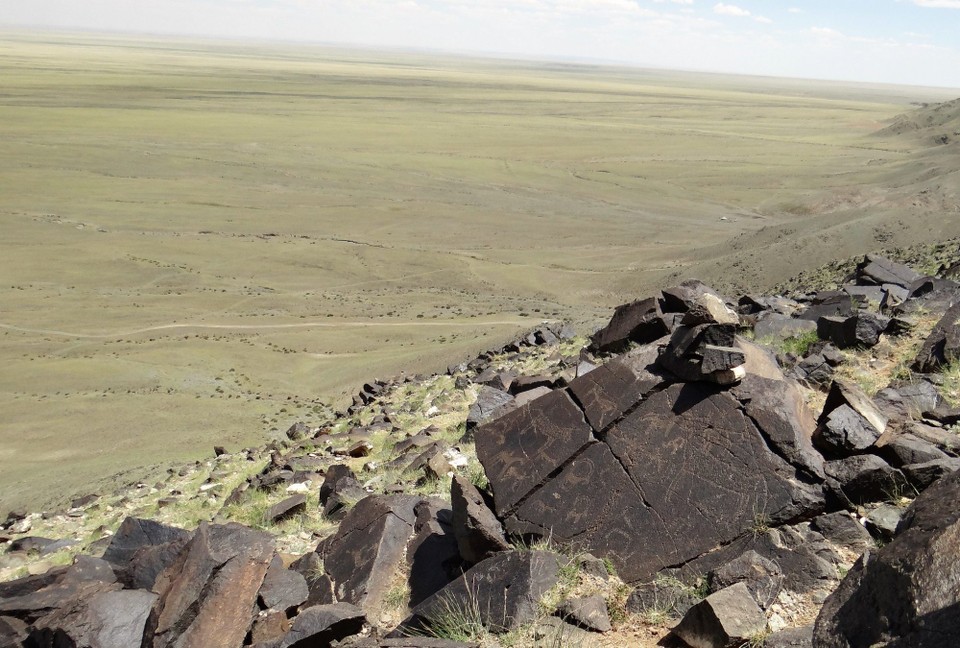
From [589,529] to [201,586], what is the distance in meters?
2.98

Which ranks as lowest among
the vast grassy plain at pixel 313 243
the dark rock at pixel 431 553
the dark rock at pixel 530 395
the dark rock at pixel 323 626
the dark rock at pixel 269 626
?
the vast grassy plain at pixel 313 243

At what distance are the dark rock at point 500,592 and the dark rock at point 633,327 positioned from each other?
564 centimetres

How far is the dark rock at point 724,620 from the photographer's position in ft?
14.9

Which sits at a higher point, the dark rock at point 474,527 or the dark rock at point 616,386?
the dark rock at point 616,386

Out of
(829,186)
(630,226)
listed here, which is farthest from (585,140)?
(630,226)

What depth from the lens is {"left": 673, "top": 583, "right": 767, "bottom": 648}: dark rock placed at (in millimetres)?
4551

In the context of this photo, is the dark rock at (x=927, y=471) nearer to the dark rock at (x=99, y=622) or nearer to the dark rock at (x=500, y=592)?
the dark rock at (x=500, y=592)

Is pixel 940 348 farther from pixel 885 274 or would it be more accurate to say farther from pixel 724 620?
pixel 885 274

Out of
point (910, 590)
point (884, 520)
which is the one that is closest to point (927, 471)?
point (884, 520)

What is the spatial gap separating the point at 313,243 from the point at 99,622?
3141cm

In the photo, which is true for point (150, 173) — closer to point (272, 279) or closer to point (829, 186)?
point (272, 279)

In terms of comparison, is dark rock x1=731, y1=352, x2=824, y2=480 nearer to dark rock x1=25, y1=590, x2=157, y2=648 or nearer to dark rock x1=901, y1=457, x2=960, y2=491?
dark rock x1=901, y1=457, x2=960, y2=491

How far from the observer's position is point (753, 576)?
5000 millimetres

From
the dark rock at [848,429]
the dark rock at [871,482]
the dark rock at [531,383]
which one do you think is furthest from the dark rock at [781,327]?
the dark rock at [871,482]
